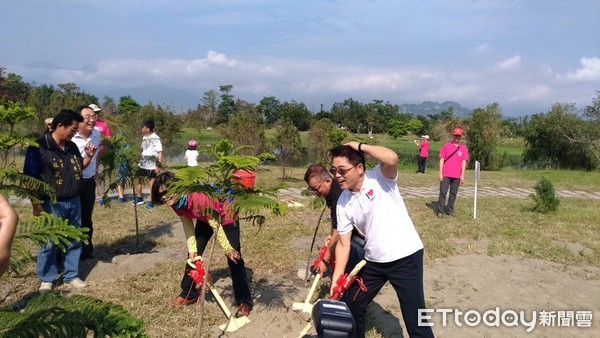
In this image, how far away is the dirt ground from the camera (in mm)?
4398

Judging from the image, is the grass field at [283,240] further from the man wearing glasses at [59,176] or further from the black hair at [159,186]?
the black hair at [159,186]

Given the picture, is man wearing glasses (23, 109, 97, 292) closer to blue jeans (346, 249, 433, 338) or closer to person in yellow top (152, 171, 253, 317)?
person in yellow top (152, 171, 253, 317)

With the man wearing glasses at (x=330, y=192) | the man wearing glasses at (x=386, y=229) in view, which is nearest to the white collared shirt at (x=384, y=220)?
the man wearing glasses at (x=386, y=229)

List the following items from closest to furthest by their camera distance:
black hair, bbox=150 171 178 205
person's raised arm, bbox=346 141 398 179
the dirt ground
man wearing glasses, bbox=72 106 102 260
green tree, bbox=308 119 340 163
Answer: person's raised arm, bbox=346 141 398 179, black hair, bbox=150 171 178 205, the dirt ground, man wearing glasses, bbox=72 106 102 260, green tree, bbox=308 119 340 163

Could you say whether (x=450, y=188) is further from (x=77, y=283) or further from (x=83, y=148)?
(x=77, y=283)

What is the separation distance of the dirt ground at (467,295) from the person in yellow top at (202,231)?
33 centimetres

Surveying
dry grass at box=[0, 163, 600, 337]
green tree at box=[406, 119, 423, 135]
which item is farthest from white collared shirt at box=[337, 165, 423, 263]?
green tree at box=[406, 119, 423, 135]

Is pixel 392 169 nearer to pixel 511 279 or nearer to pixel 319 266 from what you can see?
pixel 319 266

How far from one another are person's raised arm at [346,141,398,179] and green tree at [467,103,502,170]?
25.3 metres

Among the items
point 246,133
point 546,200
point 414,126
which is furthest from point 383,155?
point 414,126

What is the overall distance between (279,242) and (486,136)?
23.3 m

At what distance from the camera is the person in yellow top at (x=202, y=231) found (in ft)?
12.4

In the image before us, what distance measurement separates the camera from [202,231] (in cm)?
469

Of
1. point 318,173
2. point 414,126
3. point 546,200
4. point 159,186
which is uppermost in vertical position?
point 414,126
